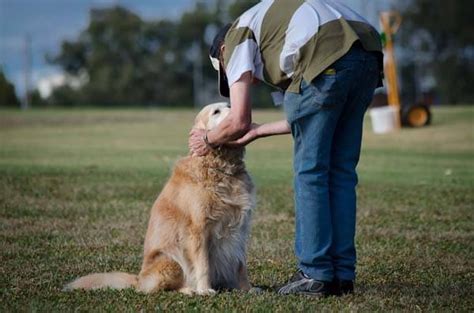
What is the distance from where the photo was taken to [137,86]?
226 feet

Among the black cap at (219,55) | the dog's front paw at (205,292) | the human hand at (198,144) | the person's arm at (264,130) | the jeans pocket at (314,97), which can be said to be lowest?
the dog's front paw at (205,292)

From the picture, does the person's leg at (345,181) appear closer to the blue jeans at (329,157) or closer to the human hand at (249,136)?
the blue jeans at (329,157)

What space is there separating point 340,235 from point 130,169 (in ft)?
31.7

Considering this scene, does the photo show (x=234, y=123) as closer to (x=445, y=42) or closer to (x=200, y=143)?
(x=200, y=143)

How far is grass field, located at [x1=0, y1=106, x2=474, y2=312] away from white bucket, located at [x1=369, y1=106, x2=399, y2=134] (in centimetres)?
637

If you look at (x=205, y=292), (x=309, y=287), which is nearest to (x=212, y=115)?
(x=205, y=292)

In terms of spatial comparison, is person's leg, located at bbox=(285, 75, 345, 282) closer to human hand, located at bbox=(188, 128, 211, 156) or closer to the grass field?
the grass field

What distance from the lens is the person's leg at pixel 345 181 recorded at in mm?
5289

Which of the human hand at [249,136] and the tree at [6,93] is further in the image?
the tree at [6,93]

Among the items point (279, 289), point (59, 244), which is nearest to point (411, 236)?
point (279, 289)

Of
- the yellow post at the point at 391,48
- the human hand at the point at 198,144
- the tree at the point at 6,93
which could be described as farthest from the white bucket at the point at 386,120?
the tree at the point at 6,93

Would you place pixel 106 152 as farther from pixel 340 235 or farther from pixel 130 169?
pixel 340 235

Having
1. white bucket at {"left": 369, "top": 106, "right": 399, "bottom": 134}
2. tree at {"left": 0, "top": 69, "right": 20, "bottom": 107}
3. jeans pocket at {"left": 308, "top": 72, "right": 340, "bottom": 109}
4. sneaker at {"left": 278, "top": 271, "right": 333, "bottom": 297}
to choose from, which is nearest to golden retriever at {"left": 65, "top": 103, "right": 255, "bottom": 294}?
sneaker at {"left": 278, "top": 271, "right": 333, "bottom": 297}

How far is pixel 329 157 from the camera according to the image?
5.23 metres
